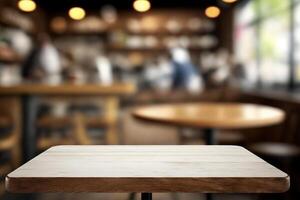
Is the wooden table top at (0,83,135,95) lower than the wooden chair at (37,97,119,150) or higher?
higher

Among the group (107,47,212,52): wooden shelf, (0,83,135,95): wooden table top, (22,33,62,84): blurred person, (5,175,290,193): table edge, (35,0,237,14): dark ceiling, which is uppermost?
(35,0,237,14): dark ceiling

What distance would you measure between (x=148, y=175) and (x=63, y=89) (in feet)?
6.89

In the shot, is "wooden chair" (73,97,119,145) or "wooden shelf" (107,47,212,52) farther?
"wooden shelf" (107,47,212,52)

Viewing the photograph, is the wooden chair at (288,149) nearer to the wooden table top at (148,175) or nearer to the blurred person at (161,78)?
the blurred person at (161,78)

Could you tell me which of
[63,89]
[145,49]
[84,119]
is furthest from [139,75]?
[145,49]

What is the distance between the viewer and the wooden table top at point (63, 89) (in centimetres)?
277

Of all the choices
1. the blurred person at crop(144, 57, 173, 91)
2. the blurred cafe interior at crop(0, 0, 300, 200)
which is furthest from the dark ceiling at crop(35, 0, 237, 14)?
the blurred person at crop(144, 57, 173, 91)

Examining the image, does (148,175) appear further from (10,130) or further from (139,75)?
(139,75)

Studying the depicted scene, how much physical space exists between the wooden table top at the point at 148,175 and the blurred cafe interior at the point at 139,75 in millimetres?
861

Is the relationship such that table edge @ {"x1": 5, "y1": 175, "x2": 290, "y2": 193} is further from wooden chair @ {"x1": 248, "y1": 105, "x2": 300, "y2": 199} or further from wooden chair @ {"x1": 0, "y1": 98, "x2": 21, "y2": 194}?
wooden chair @ {"x1": 248, "y1": 105, "x2": 300, "y2": 199}

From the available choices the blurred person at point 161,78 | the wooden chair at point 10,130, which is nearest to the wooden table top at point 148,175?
the wooden chair at point 10,130

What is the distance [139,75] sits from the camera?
16.4ft

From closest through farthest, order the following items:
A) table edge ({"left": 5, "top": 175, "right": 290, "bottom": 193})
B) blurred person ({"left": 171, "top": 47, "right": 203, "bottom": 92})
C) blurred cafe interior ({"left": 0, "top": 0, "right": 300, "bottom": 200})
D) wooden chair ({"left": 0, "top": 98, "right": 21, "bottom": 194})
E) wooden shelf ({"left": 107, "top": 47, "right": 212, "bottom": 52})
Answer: table edge ({"left": 5, "top": 175, "right": 290, "bottom": 193}) < wooden chair ({"left": 0, "top": 98, "right": 21, "bottom": 194}) < blurred cafe interior ({"left": 0, "top": 0, "right": 300, "bottom": 200}) < blurred person ({"left": 171, "top": 47, "right": 203, "bottom": 92}) < wooden shelf ({"left": 107, "top": 47, "right": 212, "bottom": 52})

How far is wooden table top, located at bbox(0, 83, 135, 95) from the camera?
277 cm
